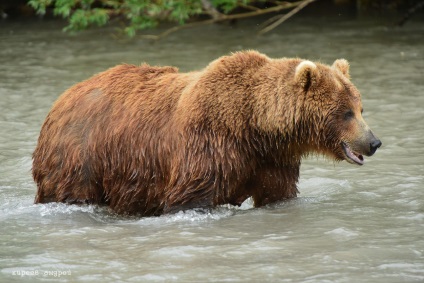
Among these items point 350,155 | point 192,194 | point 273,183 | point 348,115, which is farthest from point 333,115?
point 192,194

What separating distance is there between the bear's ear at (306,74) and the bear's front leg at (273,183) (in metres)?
0.81

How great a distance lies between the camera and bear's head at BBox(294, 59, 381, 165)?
733 centimetres

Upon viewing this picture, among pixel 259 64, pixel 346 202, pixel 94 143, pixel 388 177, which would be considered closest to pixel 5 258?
pixel 94 143

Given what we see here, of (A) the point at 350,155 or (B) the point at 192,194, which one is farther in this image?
(A) the point at 350,155

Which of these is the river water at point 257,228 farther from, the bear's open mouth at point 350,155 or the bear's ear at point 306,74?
the bear's ear at point 306,74

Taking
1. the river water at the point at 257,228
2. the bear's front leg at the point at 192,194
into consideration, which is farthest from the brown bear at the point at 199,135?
the river water at the point at 257,228

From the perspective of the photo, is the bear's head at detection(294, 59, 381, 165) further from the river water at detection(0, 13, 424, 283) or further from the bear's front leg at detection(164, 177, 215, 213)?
the bear's front leg at detection(164, 177, 215, 213)

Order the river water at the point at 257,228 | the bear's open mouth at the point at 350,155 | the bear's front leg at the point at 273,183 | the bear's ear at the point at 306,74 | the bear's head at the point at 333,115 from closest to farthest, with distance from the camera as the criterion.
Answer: the river water at the point at 257,228
the bear's ear at the point at 306,74
the bear's head at the point at 333,115
the bear's open mouth at the point at 350,155
the bear's front leg at the point at 273,183

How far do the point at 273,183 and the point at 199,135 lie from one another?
2.79 ft

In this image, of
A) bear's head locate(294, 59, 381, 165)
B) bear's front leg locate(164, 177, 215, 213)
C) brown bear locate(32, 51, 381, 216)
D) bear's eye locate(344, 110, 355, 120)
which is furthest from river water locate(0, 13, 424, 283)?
bear's eye locate(344, 110, 355, 120)

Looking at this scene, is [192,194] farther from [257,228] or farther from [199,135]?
[257,228]

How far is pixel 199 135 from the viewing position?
23.9 ft

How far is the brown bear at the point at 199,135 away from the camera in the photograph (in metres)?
7.28

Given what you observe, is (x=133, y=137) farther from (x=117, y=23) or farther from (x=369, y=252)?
(x=117, y=23)
